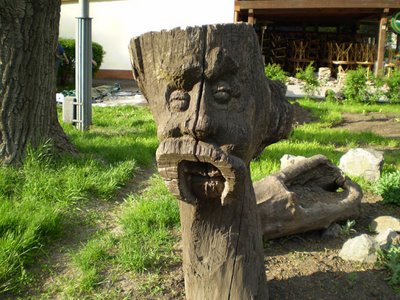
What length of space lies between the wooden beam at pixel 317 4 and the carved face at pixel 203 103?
12.5 m

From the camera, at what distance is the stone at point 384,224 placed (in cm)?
349

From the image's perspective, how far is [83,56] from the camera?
6973 millimetres

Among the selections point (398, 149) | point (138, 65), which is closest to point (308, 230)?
point (138, 65)

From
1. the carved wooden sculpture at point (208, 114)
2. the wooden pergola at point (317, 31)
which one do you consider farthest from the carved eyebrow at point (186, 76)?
the wooden pergola at point (317, 31)

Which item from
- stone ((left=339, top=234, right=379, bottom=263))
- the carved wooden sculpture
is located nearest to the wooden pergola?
stone ((left=339, top=234, right=379, bottom=263))

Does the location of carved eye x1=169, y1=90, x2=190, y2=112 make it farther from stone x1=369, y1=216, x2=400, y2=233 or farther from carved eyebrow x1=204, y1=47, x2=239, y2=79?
stone x1=369, y1=216, x2=400, y2=233

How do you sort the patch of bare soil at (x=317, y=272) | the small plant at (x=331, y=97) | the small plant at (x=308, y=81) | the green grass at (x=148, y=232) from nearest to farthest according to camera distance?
the patch of bare soil at (x=317, y=272) < the green grass at (x=148, y=232) < the small plant at (x=331, y=97) < the small plant at (x=308, y=81)

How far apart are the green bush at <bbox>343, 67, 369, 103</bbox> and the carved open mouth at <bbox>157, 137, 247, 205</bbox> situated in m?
9.49

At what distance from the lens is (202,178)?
1822 millimetres

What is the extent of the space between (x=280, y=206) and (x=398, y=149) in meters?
3.89

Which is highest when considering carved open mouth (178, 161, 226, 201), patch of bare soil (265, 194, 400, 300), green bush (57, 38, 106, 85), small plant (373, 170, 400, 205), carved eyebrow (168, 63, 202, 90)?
green bush (57, 38, 106, 85)

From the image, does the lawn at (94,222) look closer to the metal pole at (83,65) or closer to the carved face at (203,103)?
the metal pole at (83,65)

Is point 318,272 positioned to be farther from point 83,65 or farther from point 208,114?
point 83,65

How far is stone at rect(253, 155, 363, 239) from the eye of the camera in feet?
10.6
